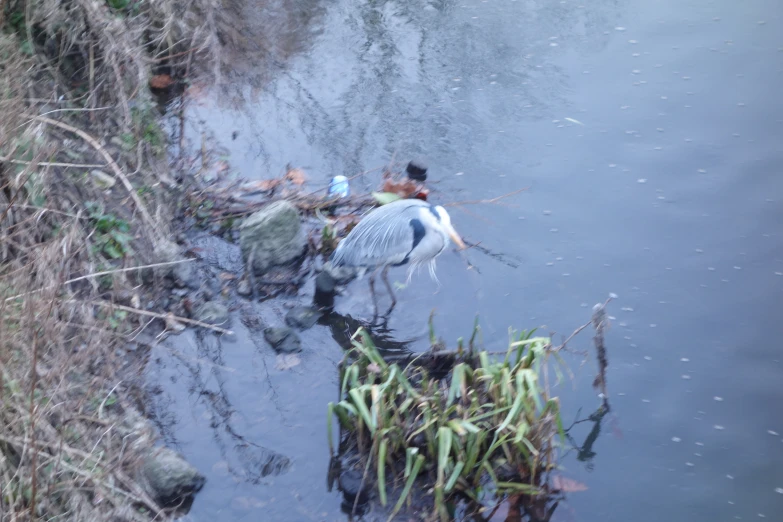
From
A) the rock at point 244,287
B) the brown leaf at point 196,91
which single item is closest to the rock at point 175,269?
the rock at point 244,287

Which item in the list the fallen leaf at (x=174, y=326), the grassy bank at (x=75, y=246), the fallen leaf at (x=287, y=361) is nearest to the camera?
the grassy bank at (x=75, y=246)

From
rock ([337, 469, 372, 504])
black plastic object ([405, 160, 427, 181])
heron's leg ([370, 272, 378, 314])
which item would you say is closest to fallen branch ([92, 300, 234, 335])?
heron's leg ([370, 272, 378, 314])

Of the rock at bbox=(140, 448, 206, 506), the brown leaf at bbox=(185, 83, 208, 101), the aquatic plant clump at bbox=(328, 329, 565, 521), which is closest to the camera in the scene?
the aquatic plant clump at bbox=(328, 329, 565, 521)

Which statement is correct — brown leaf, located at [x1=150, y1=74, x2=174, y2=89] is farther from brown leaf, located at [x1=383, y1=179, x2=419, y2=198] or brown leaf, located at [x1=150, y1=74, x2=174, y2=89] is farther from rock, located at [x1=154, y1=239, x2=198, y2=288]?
brown leaf, located at [x1=383, y1=179, x2=419, y2=198]

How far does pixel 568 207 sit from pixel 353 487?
8.90ft

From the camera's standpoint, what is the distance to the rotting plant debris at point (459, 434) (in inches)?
135

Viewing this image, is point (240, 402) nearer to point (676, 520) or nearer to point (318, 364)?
point (318, 364)

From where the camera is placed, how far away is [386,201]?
5.34 m

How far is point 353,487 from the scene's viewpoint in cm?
367

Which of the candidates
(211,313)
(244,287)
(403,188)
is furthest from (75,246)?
(403,188)

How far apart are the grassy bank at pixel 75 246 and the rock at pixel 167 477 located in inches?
3.5

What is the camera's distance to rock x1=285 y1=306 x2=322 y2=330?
466 centimetres

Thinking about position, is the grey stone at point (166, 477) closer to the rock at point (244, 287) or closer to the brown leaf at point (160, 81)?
the rock at point (244, 287)

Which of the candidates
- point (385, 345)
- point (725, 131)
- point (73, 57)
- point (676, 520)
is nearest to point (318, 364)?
point (385, 345)
